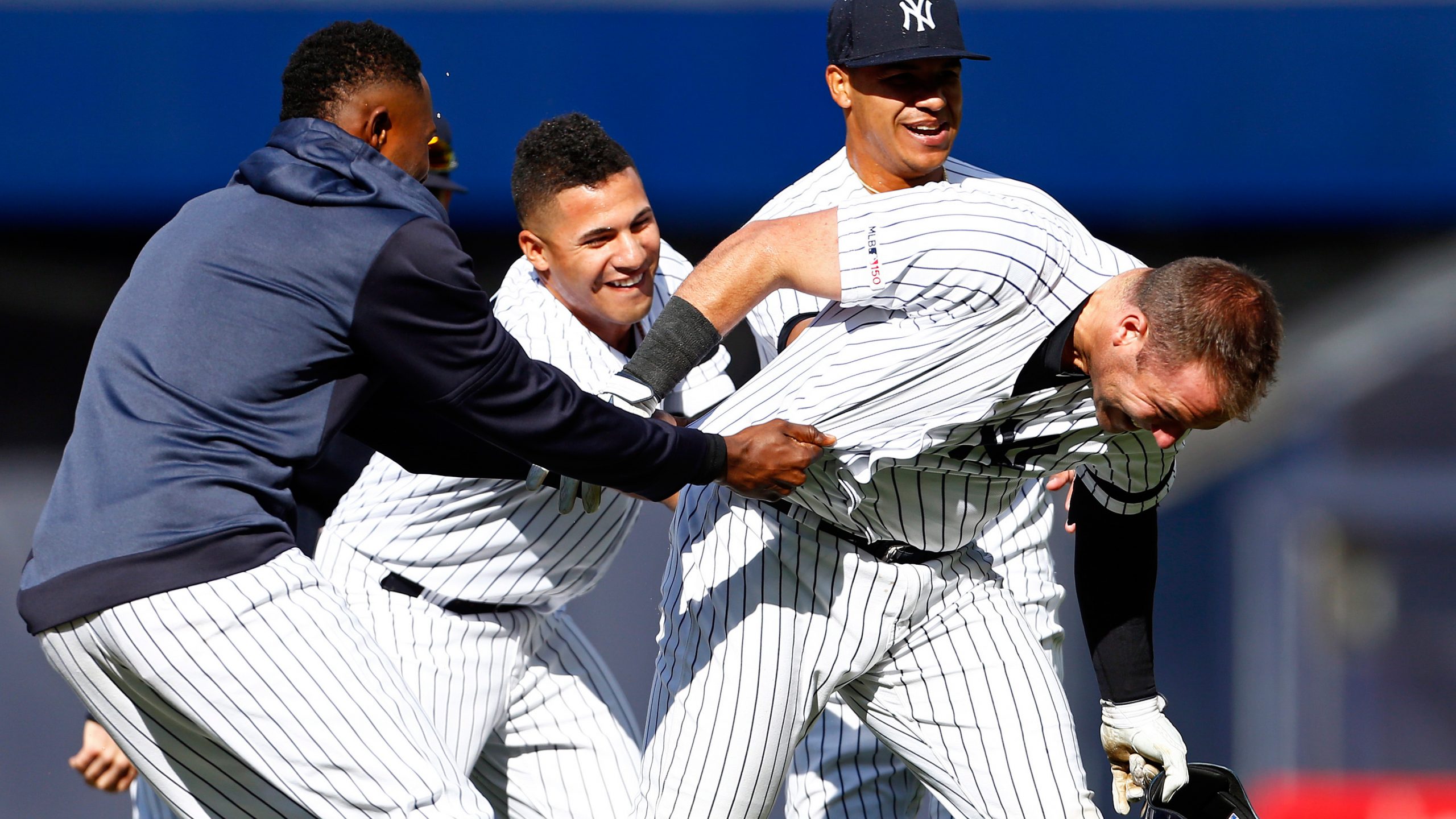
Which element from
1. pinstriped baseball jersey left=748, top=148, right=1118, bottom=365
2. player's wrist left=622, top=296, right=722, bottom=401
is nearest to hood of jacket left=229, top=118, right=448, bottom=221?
player's wrist left=622, top=296, right=722, bottom=401

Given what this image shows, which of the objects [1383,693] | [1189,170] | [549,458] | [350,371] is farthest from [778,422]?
[1383,693]

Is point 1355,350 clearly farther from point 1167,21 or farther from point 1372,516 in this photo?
point 1167,21

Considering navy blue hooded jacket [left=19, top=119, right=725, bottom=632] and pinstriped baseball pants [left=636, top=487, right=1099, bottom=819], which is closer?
navy blue hooded jacket [left=19, top=119, right=725, bottom=632]

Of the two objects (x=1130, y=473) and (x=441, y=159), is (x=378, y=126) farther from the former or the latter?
(x=441, y=159)

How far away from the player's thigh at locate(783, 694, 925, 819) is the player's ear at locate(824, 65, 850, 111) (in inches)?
55.4

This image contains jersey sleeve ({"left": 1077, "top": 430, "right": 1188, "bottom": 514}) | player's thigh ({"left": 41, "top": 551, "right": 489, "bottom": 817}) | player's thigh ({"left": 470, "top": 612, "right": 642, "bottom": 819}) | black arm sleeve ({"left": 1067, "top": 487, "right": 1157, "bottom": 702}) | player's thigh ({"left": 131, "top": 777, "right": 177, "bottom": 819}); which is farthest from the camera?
player's thigh ({"left": 131, "top": 777, "right": 177, "bottom": 819})

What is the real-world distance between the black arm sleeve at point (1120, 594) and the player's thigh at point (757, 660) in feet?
1.65

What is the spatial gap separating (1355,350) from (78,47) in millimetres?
7355

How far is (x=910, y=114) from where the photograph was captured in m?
3.28

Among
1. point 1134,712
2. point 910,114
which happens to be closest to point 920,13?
point 910,114

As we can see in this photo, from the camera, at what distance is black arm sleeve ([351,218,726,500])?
255 centimetres

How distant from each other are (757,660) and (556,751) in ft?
3.01

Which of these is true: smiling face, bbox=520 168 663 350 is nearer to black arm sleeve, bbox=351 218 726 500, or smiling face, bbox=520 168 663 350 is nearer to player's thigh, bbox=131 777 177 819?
black arm sleeve, bbox=351 218 726 500

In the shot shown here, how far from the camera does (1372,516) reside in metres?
9.53
